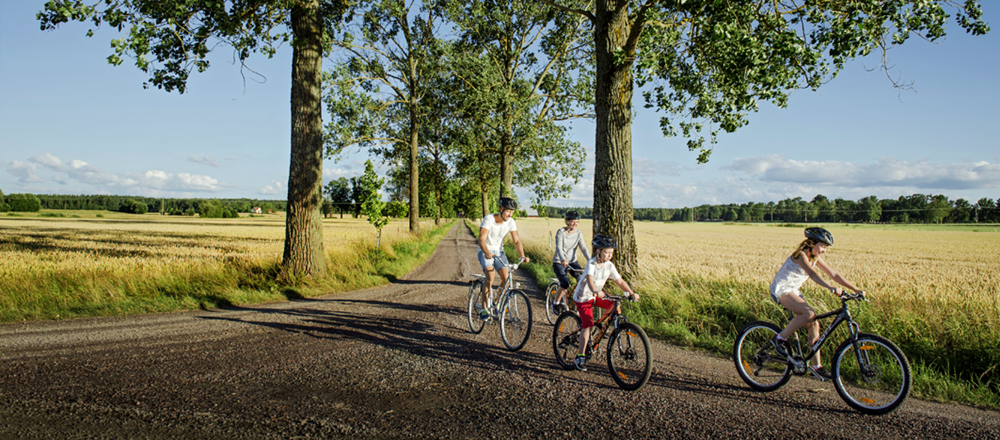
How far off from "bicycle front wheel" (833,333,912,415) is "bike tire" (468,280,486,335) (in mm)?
4547

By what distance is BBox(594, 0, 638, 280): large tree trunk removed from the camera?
30.6 feet

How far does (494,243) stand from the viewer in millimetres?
7125

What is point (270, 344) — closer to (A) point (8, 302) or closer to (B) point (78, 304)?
(B) point (78, 304)

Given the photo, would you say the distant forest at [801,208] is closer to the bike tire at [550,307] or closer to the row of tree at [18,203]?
the row of tree at [18,203]

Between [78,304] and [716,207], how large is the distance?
17508cm

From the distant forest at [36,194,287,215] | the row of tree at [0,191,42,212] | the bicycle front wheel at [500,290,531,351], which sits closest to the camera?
the bicycle front wheel at [500,290,531,351]

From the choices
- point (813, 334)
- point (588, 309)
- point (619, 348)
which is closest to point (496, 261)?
point (588, 309)

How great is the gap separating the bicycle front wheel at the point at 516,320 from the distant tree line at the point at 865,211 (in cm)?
8349

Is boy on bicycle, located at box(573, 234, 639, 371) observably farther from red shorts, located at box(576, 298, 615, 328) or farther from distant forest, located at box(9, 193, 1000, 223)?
distant forest, located at box(9, 193, 1000, 223)

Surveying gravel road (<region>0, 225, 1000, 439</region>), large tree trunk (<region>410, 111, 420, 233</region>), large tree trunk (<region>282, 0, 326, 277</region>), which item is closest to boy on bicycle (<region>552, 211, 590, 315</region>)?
gravel road (<region>0, 225, 1000, 439</region>)

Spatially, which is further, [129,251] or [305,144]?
[129,251]

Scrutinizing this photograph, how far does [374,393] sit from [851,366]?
15.6ft

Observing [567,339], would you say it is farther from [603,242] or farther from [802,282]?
[802,282]

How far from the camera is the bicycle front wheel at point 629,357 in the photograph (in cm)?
459
